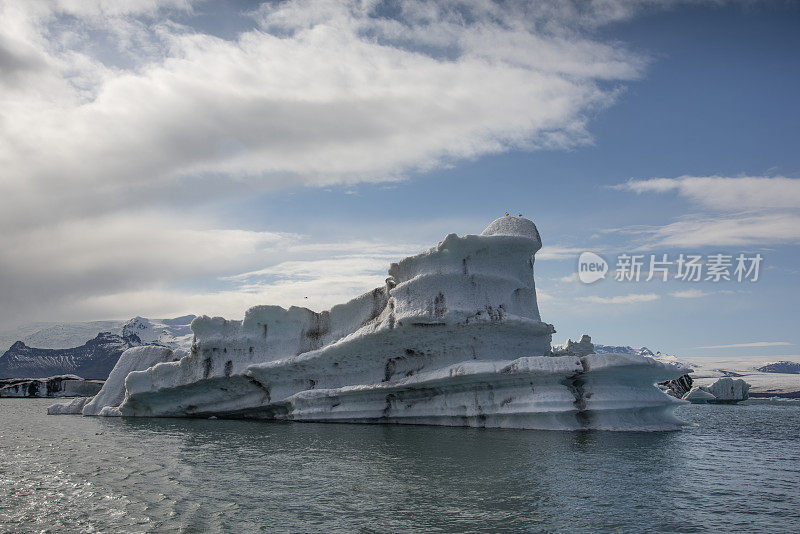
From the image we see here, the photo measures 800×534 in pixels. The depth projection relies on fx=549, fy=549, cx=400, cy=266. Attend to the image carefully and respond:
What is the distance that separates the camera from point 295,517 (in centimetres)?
704

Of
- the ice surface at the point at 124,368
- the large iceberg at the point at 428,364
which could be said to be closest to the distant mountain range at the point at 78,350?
the ice surface at the point at 124,368

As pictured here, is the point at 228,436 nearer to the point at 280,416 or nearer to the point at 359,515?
the point at 280,416

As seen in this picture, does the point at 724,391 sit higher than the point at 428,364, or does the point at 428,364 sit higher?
the point at 428,364

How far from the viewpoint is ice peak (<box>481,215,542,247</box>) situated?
18547 mm

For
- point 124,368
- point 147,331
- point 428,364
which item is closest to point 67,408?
point 124,368

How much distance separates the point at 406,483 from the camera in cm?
882

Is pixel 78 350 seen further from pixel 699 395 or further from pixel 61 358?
pixel 699 395

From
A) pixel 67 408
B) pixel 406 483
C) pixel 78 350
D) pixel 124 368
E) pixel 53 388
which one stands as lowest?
pixel 406 483

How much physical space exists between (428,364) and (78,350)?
143 metres

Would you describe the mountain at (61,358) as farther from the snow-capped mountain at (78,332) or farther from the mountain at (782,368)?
the mountain at (782,368)

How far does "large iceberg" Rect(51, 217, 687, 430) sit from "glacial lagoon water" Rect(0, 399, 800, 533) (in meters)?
1.28

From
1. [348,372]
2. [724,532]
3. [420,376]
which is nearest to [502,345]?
[420,376]

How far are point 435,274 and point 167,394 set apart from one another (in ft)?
42.4

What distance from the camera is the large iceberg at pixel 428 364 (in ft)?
49.9
